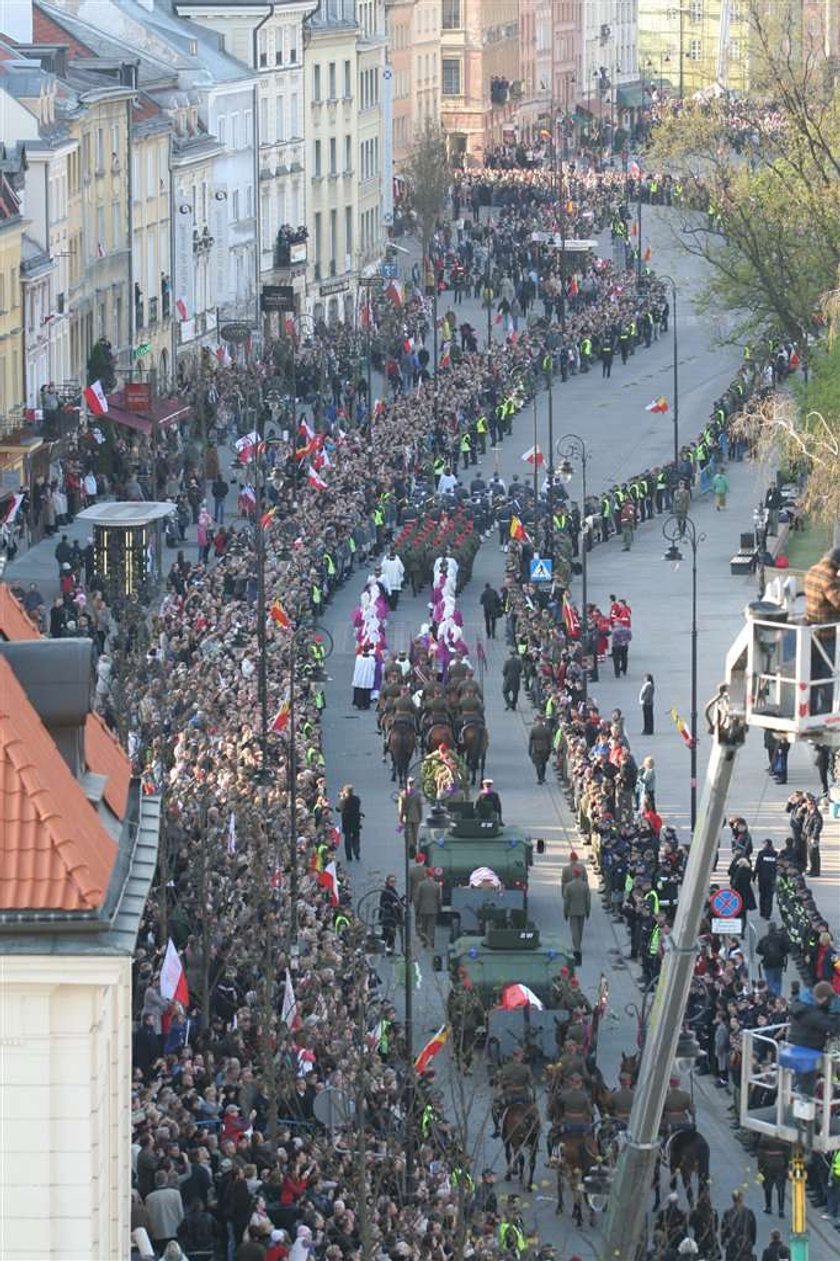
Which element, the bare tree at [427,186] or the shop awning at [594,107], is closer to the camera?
the bare tree at [427,186]

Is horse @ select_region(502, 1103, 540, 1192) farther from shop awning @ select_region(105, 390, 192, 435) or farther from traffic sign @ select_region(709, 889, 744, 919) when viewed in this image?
shop awning @ select_region(105, 390, 192, 435)

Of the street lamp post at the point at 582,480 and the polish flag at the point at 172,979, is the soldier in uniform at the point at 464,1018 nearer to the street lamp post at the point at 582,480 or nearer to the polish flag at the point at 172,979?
the polish flag at the point at 172,979

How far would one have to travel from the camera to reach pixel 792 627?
24.3m

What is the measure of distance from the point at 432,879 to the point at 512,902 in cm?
108

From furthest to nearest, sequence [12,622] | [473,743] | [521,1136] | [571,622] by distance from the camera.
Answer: [571,622], [473,743], [521,1136], [12,622]

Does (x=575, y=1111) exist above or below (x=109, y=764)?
below

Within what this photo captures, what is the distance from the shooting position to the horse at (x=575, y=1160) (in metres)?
38.0

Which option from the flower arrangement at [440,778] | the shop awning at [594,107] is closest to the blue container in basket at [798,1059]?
the flower arrangement at [440,778]

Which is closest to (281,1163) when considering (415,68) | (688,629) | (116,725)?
(116,725)

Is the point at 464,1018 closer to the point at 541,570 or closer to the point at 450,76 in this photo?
the point at 541,570

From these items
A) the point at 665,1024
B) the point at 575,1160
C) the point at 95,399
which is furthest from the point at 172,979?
the point at 95,399

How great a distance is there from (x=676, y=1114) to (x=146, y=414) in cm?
4590

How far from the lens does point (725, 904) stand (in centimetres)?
4353

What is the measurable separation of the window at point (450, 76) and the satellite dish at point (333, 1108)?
133438 millimetres
